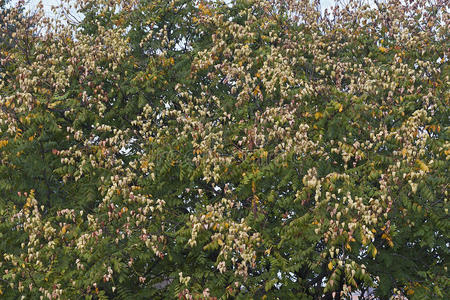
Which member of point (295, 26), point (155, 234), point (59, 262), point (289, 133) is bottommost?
point (59, 262)

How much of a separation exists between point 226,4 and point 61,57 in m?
4.91

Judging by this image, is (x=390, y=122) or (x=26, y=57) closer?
(x=390, y=122)

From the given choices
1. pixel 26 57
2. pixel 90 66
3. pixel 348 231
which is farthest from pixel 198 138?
pixel 26 57

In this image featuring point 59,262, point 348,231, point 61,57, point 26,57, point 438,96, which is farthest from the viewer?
point 26,57

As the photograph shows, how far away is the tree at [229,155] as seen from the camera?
39.9ft

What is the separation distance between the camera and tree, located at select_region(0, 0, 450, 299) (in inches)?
479

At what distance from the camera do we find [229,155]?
1327 centimetres

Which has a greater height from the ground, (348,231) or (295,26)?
(295,26)

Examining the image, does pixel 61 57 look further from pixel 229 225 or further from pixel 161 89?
pixel 229 225

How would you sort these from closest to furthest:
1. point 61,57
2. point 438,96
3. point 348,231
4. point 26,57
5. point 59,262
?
1. point 348,231
2. point 59,262
3. point 438,96
4. point 61,57
5. point 26,57

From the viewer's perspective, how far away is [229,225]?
39.0 feet

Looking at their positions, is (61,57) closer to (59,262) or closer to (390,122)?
(59,262)

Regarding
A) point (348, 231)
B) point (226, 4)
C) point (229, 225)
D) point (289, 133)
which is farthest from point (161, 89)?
point (348, 231)

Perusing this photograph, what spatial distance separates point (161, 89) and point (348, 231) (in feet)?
22.5
